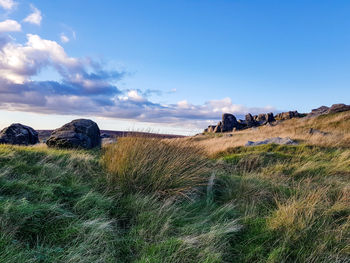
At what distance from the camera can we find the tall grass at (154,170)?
210 inches

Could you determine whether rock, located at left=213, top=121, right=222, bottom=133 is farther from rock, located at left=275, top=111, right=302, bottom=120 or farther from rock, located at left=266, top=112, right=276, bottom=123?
rock, located at left=275, top=111, right=302, bottom=120

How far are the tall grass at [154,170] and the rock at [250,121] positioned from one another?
3996 centimetres

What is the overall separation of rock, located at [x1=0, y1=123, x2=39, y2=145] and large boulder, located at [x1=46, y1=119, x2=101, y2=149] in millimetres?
2314

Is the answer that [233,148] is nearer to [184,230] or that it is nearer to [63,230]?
[184,230]

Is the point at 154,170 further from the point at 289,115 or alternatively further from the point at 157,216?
the point at 289,115

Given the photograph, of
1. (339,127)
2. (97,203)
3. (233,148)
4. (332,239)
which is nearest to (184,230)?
(97,203)

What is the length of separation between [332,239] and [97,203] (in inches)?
134

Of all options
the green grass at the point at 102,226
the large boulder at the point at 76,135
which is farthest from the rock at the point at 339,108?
the green grass at the point at 102,226

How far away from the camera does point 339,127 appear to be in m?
21.0

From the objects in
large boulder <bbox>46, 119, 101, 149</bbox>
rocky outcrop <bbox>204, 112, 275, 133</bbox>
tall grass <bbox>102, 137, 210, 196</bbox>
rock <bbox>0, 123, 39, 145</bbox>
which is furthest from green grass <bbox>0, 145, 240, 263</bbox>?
rocky outcrop <bbox>204, 112, 275, 133</bbox>

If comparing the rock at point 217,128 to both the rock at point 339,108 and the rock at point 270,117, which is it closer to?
the rock at point 270,117

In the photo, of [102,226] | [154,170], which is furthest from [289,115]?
[102,226]

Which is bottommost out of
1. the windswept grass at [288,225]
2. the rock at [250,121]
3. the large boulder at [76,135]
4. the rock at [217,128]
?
the windswept grass at [288,225]

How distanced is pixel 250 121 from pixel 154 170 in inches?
1650
